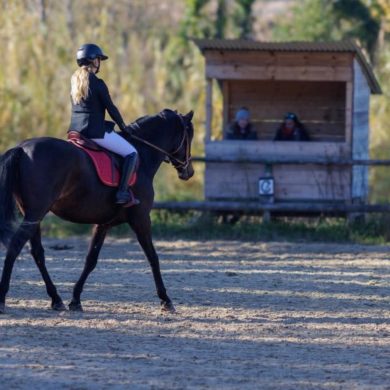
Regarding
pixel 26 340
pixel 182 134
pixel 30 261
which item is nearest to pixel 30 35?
pixel 30 261

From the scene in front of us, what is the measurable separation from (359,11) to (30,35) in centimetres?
1063

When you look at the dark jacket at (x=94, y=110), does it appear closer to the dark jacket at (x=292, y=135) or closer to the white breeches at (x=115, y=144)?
the white breeches at (x=115, y=144)

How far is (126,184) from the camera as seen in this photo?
34.5 ft

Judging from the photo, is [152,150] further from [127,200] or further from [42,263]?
[42,263]

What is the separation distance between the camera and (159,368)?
26.6 feet

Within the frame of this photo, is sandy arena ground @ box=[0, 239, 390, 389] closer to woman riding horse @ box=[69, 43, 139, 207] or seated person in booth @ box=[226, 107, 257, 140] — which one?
woman riding horse @ box=[69, 43, 139, 207]

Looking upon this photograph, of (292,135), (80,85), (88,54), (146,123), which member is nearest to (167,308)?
(146,123)

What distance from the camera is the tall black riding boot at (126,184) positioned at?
10.5m

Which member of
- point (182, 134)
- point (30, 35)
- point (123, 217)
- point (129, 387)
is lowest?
point (129, 387)

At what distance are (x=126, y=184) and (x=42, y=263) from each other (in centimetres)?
110

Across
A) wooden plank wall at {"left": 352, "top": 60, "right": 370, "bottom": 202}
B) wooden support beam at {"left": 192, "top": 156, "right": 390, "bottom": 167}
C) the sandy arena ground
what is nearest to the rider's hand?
the sandy arena ground

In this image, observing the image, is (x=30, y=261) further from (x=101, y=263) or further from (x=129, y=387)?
(x=129, y=387)

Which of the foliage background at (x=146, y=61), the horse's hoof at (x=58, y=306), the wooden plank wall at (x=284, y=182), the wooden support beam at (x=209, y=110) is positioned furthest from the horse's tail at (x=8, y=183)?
the foliage background at (x=146, y=61)

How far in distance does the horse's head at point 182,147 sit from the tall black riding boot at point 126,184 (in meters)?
0.90
